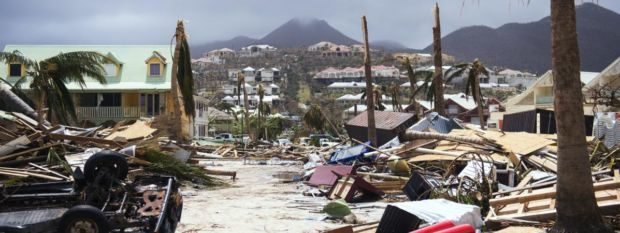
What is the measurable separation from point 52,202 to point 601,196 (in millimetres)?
7800

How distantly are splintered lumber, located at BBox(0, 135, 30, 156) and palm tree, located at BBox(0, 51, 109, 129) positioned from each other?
13248 mm

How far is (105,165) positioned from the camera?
8.30 metres

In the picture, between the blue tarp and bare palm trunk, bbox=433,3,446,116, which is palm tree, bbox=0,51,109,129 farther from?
bare palm trunk, bbox=433,3,446,116

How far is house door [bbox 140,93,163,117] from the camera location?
43.2 m

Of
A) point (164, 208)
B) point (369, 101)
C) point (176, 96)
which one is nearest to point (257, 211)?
point (164, 208)

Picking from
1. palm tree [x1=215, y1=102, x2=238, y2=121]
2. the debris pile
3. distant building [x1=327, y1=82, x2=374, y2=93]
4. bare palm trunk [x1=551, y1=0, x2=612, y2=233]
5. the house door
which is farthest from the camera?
distant building [x1=327, y1=82, x2=374, y2=93]

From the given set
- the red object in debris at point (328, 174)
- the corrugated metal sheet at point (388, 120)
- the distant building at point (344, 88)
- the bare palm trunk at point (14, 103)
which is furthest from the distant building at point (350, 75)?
the red object in debris at point (328, 174)

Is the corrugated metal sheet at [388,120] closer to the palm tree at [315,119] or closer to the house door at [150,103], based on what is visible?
the house door at [150,103]

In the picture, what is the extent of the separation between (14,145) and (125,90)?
30490 millimetres

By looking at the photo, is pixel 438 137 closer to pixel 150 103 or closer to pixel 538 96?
pixel 150 103

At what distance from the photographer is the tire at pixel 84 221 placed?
7219 mm

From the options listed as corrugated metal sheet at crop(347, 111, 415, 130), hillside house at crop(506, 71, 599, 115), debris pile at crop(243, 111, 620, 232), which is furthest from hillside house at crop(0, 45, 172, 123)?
hillside house at crop(506, 71, 599, 115)

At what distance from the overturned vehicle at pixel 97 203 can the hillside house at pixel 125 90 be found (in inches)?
1345

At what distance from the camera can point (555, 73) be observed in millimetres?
7887
